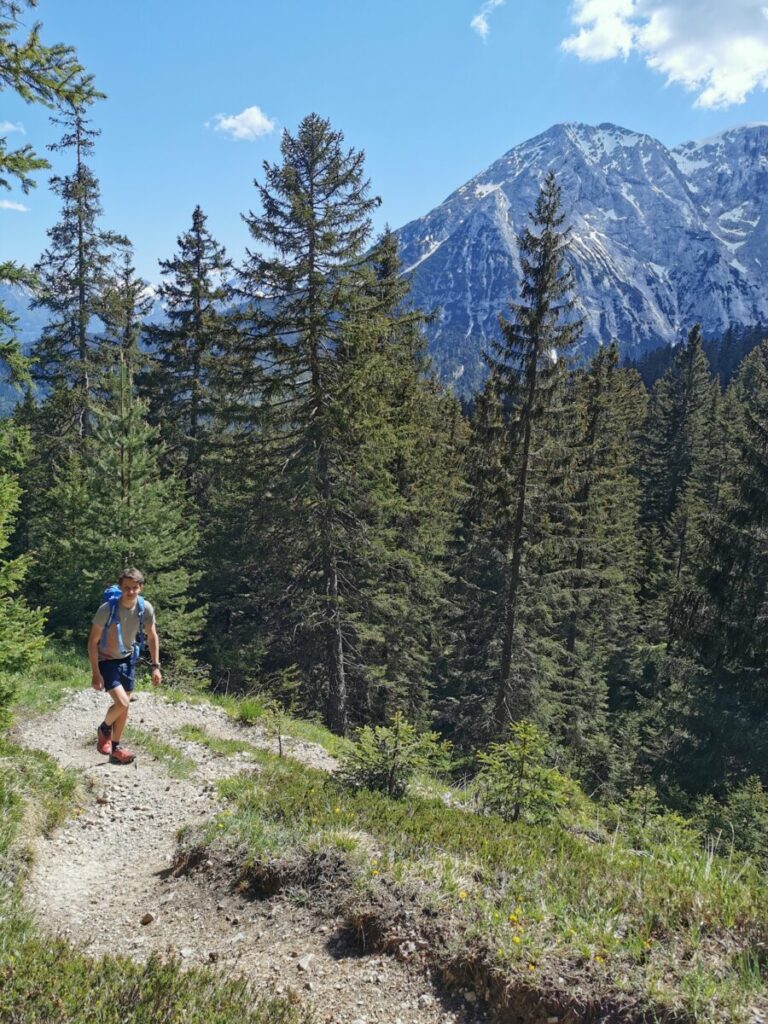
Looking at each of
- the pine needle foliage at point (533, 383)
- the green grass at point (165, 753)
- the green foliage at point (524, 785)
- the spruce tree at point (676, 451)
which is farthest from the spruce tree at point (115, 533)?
the spruce tree at point (676, 451)

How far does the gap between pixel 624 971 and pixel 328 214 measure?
48.5 feet

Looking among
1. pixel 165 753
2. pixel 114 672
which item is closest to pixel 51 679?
pixel 165 753

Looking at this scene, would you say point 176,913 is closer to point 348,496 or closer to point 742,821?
point 742,821

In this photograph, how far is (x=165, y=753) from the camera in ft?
28.4

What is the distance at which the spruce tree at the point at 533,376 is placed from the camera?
15828 mm

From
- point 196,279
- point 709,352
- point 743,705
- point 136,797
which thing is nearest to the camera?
point 136,797

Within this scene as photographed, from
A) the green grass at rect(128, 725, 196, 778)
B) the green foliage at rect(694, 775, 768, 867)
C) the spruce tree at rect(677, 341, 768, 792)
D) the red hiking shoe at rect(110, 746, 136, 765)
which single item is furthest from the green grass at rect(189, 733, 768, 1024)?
the spruce tree at rect(677, 341, 768, 792)

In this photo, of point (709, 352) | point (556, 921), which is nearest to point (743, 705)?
point (556, 921)

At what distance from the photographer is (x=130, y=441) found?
48.8 feet

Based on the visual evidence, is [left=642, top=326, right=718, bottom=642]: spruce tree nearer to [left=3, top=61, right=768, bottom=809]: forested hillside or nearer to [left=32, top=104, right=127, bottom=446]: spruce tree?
[left=3, top=61, right=768, bottom=809]: forested hillside

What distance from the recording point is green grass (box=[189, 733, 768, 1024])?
3.77 m

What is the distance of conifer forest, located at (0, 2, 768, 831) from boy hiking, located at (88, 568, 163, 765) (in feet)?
2.81

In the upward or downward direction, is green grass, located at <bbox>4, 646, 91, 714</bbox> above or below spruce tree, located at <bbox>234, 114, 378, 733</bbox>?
below

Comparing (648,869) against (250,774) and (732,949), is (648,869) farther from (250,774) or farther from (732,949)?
(250,774)
